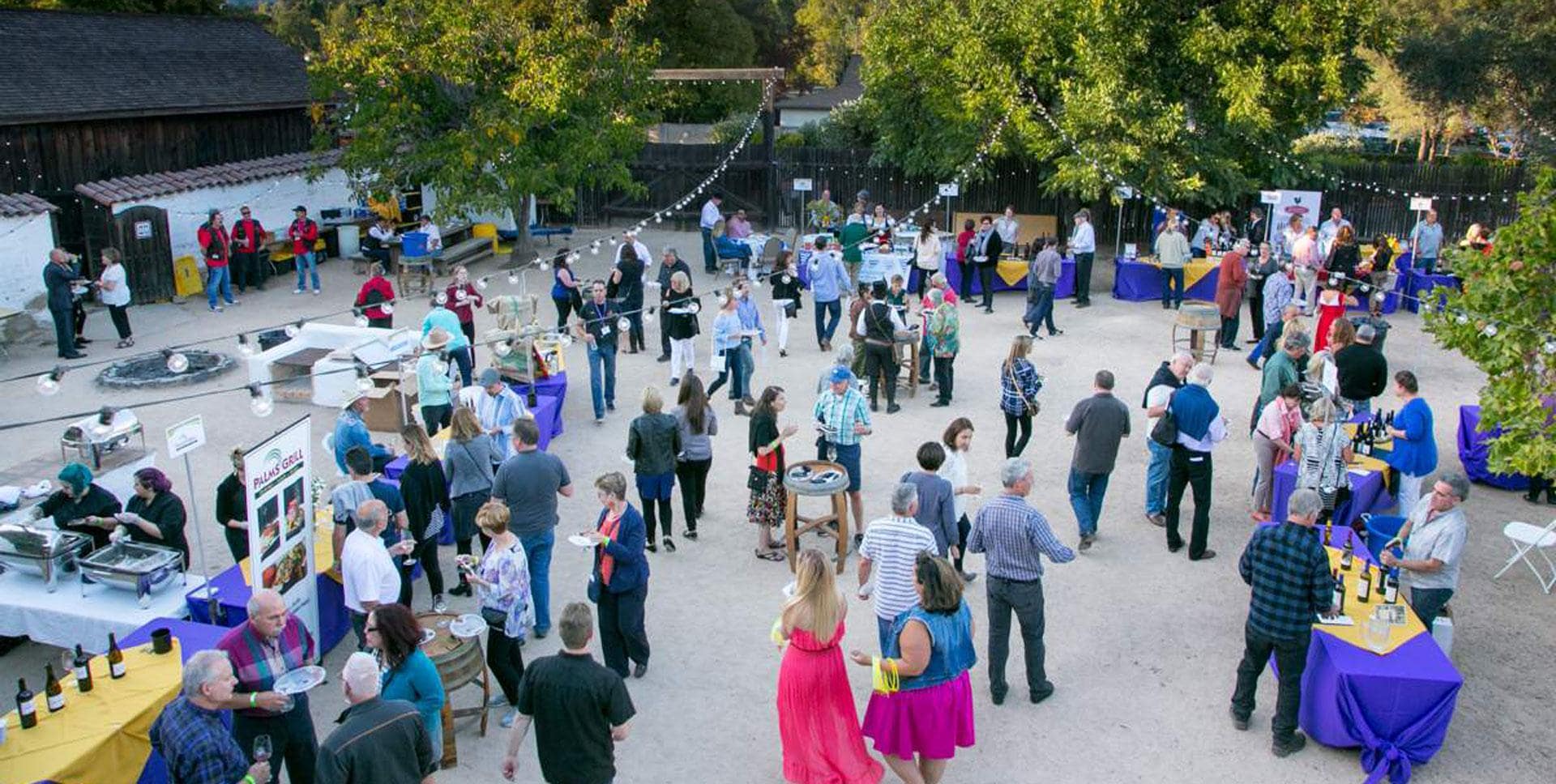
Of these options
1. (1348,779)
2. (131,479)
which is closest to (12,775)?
(131,479)

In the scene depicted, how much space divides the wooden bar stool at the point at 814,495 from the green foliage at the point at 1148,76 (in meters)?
11.5

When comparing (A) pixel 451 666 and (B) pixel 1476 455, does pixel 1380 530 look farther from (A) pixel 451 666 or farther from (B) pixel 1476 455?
(A) pixel 451 666

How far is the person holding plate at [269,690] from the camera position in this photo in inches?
222

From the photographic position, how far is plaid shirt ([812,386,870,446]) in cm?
892

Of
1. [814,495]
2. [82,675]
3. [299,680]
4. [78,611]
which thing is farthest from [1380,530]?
[78,611]

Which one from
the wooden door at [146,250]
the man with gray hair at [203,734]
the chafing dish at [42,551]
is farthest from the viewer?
the wooden door at [146,250]

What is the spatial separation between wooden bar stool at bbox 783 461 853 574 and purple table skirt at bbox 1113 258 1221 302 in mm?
10211

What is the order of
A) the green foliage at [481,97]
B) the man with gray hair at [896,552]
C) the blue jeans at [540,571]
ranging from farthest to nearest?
the green foliage at [481,97] < the blue jeans at [540,571] < the man with gray hair at [896,552]

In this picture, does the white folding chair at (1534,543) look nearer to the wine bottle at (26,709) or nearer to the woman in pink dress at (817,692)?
the woman in pink dress at (817,692)

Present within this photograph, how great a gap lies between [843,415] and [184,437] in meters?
4.33

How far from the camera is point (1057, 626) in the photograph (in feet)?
26.3

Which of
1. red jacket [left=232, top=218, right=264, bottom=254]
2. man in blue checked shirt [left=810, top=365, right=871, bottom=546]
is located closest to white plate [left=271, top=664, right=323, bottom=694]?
man in blue checked shirt [left=810, top=365, right=871, bottom=546]

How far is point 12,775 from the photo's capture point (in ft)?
17.8

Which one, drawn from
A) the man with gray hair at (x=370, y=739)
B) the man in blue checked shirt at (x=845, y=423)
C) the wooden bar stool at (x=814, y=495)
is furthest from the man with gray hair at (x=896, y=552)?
the man with gray hair at (x=370, y=739)
